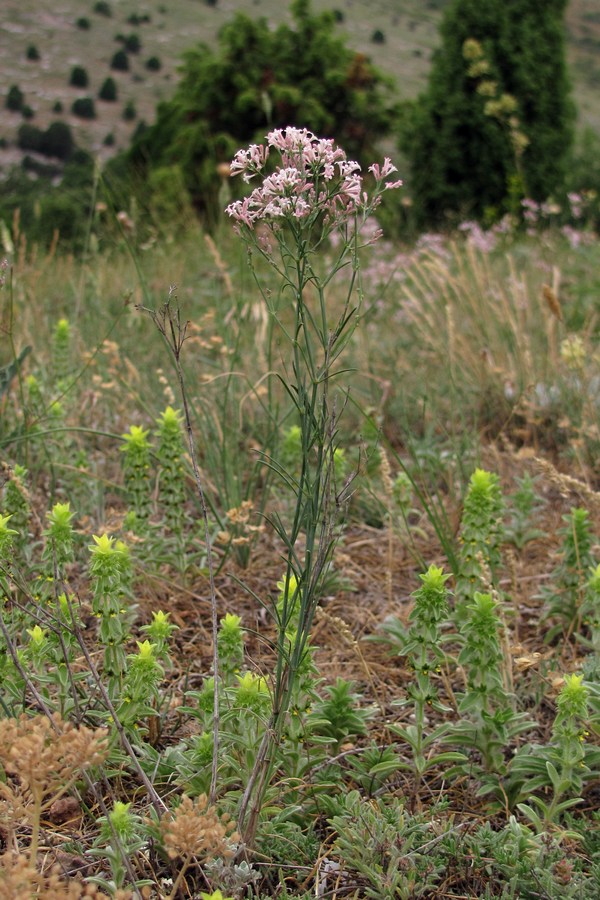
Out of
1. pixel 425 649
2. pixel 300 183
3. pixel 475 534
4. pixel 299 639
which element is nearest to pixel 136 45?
pixel 475 534

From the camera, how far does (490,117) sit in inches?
416

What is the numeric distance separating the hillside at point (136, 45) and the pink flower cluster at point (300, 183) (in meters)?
36.2

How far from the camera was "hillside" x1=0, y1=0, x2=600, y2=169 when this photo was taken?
123 ft

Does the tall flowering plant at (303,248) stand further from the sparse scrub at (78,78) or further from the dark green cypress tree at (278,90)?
the sparse scrub at (78,78)

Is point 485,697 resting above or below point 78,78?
below

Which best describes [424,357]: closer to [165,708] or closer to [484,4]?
[165,708]

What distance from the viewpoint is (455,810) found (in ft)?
5.85

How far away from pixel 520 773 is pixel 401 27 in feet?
171

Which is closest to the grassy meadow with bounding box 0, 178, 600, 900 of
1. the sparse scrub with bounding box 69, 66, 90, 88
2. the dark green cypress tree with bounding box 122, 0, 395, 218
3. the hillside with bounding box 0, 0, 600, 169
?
the dark green cypress tree with bounding box 122, 0, 395, 218

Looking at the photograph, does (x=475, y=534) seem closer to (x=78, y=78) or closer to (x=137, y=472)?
(x=137, y=472)

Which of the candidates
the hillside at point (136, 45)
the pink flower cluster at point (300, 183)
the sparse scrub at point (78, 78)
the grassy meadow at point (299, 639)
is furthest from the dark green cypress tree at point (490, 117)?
the sparse scrub at point (78, 78)

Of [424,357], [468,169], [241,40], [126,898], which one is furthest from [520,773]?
[241,40]

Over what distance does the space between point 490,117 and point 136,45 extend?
126ft

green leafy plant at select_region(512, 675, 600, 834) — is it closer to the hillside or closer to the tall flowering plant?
the tall flowering plant
